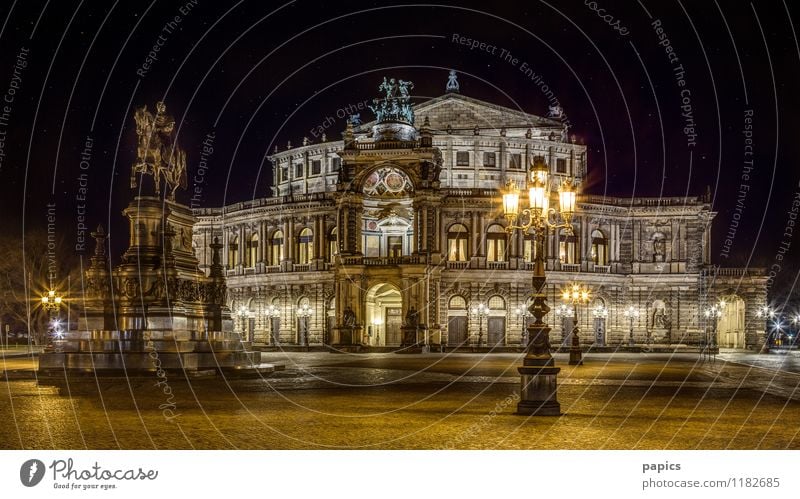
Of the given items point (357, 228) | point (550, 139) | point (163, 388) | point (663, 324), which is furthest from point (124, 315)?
point (550, 139)

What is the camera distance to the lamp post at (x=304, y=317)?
83.5 metres

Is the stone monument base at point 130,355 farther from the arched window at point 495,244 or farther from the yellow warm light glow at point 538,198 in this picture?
the arched window at point 495,244

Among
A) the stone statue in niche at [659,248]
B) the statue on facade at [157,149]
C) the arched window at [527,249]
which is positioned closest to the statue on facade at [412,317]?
the arched window at [527,249]

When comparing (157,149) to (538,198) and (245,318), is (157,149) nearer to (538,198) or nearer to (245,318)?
(538,198)

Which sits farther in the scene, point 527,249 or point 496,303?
point 527,249

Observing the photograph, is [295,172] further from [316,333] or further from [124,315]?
[124,315]

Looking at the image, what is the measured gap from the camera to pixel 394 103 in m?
85.2

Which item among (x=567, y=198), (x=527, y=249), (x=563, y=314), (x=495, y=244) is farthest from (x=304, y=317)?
(x=567, y=198)

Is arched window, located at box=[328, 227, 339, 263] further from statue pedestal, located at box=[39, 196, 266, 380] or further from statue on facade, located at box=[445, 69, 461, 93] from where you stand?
statue pedestal, located at box=[39, 196, 266, 380]

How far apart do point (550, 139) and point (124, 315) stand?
70.6 metres

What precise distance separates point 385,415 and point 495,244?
6318 centimetres

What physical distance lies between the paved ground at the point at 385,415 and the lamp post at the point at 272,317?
5557cm

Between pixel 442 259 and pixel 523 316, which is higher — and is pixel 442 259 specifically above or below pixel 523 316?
above

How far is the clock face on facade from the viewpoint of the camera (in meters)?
79.2
